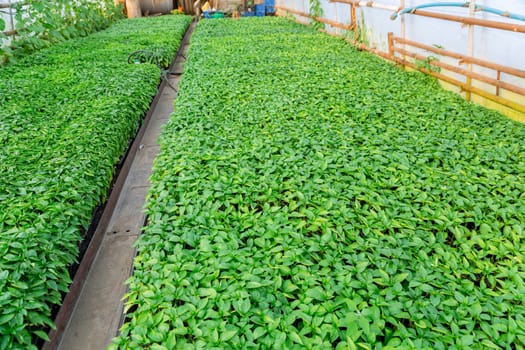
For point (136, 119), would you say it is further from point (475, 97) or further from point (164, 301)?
point (475, 97)

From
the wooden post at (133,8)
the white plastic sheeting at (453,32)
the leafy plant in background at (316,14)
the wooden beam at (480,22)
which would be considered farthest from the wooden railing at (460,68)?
the wooden post at (133,8)

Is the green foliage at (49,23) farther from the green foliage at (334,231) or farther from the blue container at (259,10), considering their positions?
the blue container at (259,10)

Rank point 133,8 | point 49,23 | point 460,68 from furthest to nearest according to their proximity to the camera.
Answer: point 133,8, point 49,23, point 460,68

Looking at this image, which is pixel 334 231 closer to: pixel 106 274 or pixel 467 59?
pixel 106 274

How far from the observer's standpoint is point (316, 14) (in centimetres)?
1133

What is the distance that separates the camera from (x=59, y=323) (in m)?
2.40

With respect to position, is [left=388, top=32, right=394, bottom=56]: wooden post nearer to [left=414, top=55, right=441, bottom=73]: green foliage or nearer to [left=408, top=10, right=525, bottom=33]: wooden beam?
[left=414, top=55, right=441, bottom=73]: green foliage

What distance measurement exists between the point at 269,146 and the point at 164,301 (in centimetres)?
181

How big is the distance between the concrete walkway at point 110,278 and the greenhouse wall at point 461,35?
3.80 metres

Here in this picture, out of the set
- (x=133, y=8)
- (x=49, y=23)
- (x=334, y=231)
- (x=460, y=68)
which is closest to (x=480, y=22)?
(x=460, y=68)

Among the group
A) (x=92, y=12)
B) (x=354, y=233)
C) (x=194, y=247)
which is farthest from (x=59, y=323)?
(x=92, y=12)

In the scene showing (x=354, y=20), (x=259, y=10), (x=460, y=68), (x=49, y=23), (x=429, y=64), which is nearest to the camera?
(x=460, y=68)

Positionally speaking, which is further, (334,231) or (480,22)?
(480,22)

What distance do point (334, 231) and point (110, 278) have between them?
1744mm
